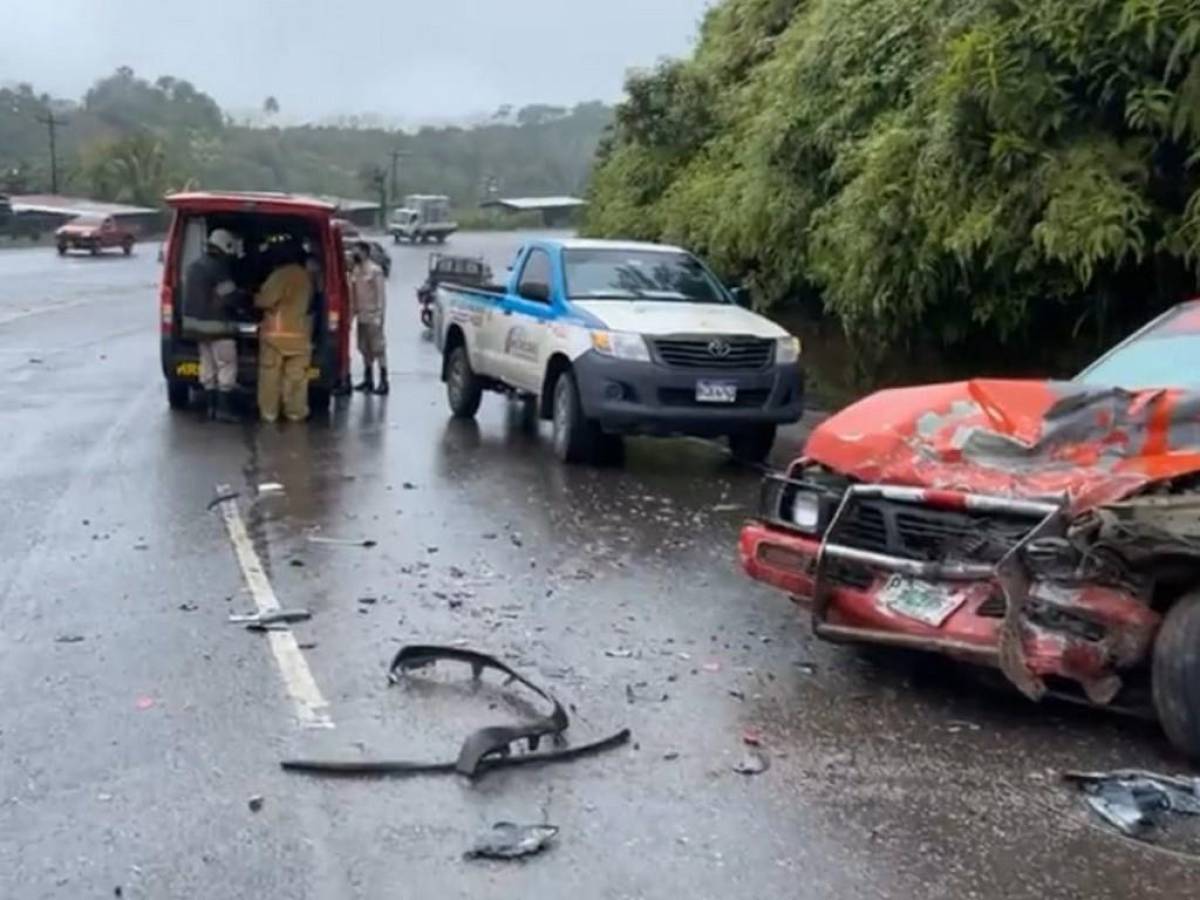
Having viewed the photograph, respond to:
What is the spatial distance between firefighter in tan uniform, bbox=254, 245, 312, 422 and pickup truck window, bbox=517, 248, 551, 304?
2.45 meters

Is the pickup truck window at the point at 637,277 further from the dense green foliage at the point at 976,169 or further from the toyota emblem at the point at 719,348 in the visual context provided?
the dense green foliage at the point at 976,169

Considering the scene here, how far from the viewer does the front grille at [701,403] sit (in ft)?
41.9

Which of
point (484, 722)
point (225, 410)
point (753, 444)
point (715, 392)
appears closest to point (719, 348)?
point (715, 392)

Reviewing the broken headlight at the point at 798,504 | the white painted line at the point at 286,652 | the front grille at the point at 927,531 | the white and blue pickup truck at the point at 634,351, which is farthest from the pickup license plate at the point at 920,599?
the white and blue pickup truck at the point at 634,351

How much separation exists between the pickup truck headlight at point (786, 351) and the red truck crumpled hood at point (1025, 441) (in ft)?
18.0

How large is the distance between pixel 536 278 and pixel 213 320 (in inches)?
142

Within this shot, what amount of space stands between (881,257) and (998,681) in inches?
306

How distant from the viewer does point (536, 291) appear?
14148 millimetres

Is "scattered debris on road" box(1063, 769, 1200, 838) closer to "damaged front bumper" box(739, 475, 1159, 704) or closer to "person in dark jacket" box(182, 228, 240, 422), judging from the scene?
"damaged front bumper" box(739, 475, 1159, 704)

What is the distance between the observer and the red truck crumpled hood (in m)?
6.52

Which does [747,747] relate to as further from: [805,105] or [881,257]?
[805,105]

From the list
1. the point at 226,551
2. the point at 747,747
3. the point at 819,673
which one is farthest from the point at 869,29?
the point at 747,747

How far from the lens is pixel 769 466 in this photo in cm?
1373

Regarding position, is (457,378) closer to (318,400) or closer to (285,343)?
(318,400)
